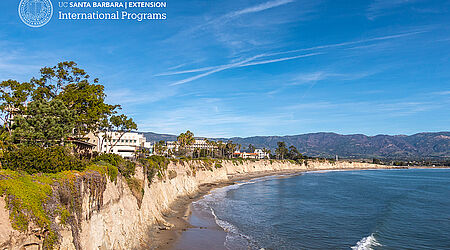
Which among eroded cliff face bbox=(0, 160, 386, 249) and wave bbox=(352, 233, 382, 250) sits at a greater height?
eroded cliff face bbox=(0, 160, 386, 249)

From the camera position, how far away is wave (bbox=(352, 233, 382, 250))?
91.9 feet

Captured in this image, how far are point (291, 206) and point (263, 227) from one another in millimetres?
16608

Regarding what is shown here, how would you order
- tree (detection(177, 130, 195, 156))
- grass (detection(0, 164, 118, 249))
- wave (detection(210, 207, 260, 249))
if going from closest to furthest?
grass (detection(0, 164, 118, 249))
wave (detection(210, 207, 260, 249))
tree (detection(177, 130, 195, 156))

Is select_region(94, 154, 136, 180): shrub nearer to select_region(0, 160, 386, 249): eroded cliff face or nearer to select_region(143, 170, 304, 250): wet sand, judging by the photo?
select_region(0, 160, 386, 249): eroded cliff face

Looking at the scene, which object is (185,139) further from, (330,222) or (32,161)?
(32,161)

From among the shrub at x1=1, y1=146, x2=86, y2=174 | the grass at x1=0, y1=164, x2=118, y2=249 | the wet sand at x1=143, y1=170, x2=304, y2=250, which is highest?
the shrub at x1=1, y1=146, x2=86, y2=174

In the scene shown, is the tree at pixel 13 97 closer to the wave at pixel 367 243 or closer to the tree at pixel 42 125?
the tree at pixel 42 125

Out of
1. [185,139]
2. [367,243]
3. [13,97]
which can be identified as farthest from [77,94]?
[185,139]

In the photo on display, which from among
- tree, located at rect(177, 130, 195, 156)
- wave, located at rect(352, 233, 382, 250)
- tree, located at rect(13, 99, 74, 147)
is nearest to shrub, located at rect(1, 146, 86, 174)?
tree, located at rect(13, 99, 74, 147)

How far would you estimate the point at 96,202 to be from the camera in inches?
760

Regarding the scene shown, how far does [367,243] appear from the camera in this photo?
29.4m

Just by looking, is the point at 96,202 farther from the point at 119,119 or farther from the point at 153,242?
the point at 119,119

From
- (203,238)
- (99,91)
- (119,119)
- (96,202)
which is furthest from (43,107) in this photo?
(119,119)

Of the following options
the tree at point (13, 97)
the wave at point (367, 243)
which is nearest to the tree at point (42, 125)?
the tree at point (13, 97)
